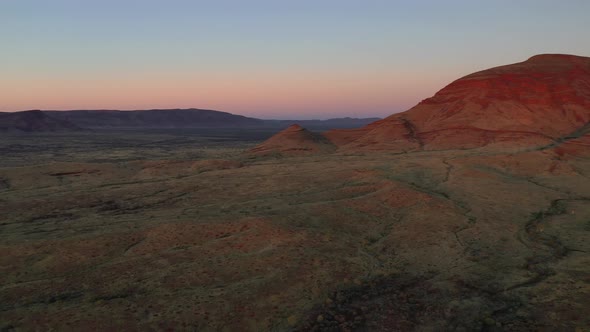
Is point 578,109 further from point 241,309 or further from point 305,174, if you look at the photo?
point 241,309

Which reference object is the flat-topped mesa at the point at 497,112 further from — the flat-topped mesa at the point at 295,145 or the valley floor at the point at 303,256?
the valley floor at the point at 303,256

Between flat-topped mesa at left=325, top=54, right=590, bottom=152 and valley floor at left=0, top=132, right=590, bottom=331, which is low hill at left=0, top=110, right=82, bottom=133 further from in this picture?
valley floor at left=0, top=132, right=590, bottom=331

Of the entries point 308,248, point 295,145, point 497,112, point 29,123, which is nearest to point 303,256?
point 308,248

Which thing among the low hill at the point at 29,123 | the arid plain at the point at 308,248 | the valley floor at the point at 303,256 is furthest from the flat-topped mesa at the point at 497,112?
the low hill at the point at 29,123

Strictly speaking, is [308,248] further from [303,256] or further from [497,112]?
[497,112]

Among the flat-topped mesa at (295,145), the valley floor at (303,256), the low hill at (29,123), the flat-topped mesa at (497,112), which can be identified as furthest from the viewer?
the low hill at (29,123)
